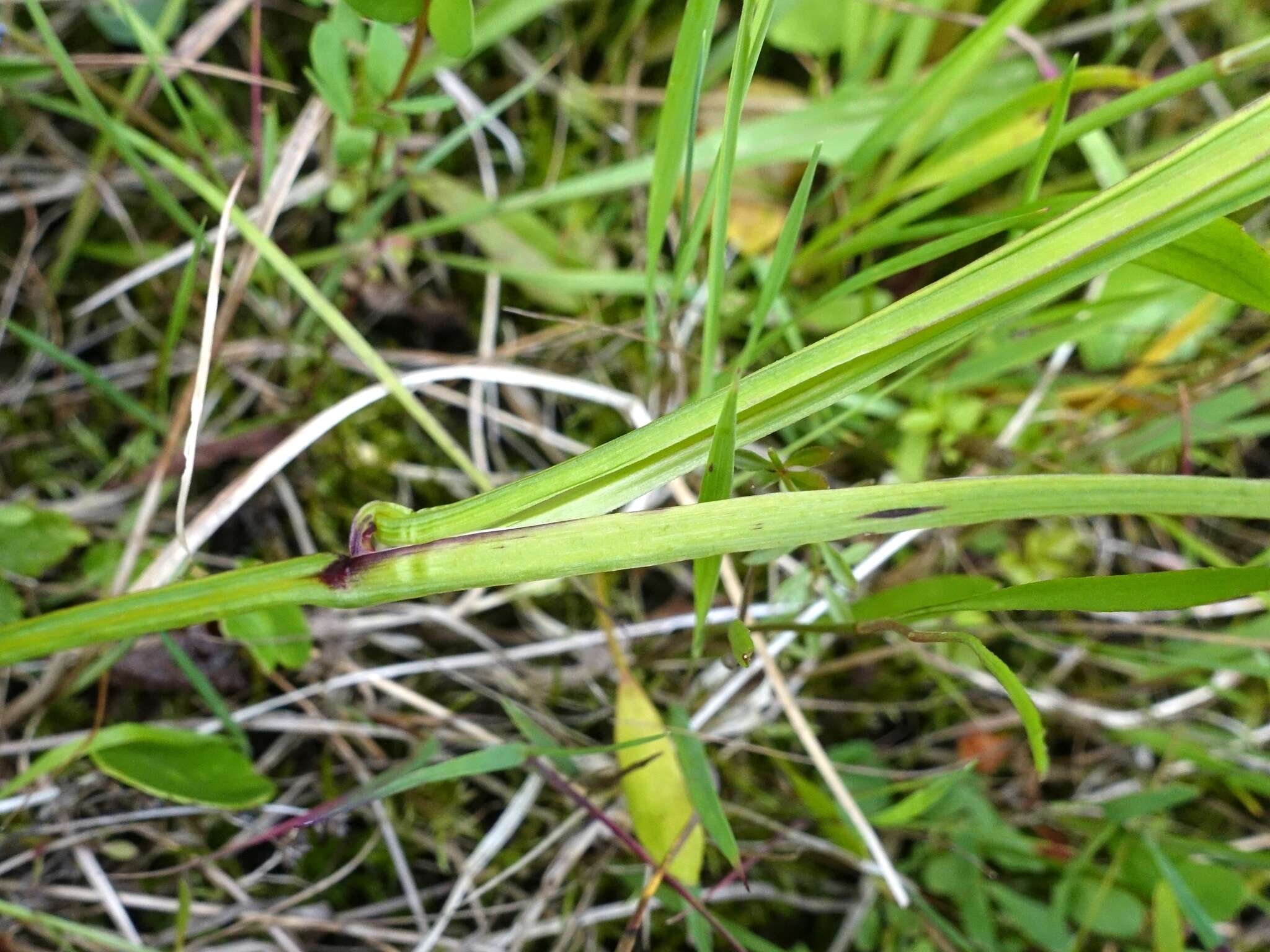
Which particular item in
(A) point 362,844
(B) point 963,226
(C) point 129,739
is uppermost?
(B) point 963,226

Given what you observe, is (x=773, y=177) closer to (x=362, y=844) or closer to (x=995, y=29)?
(x=995, y=29)

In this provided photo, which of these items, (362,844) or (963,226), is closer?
(963,226)

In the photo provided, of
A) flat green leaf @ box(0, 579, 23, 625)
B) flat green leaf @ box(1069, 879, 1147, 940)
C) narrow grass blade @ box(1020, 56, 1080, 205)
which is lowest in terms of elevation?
flat green leaf @ box(1069, 879, 1147, 940)

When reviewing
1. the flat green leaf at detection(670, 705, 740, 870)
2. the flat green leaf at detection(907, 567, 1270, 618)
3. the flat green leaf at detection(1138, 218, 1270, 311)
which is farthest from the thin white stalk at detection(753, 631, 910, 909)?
the flat green leaf at detection(1138, 218, 1270, 311)

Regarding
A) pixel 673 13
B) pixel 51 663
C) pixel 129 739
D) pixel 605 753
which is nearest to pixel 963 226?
pixel 673 13

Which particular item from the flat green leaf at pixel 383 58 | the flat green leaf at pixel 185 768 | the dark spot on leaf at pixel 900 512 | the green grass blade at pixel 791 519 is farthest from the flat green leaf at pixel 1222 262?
the flat green leaf at pixel 185 768

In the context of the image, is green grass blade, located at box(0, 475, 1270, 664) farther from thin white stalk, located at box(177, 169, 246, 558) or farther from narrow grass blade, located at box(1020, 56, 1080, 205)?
narrow grass blade, located at box(1020, 56, 1080, 205)

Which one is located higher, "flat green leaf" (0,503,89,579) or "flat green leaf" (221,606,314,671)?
"flat green leaf" (0,503,89,579)
